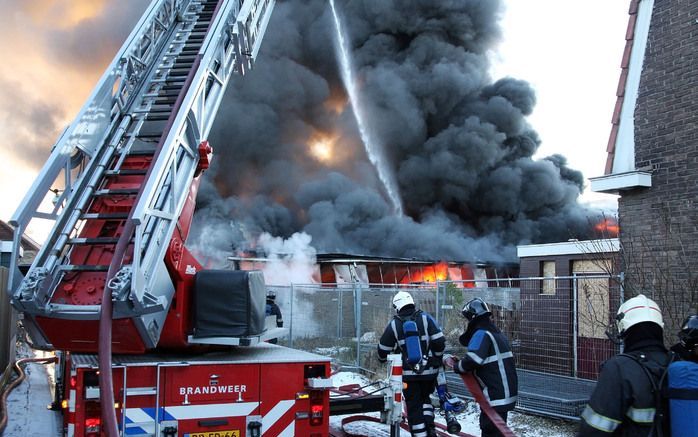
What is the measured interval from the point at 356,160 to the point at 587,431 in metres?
34.5

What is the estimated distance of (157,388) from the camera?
4.29 metres

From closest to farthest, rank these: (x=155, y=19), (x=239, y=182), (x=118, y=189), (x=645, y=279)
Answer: (x=118, y=189), (x=155, y=19), (x=645, y=279), (x=239, y=182)

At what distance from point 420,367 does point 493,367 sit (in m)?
0.93

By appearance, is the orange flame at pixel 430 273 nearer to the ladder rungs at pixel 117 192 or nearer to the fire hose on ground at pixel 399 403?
the fire hose on ground at pixel 399 403

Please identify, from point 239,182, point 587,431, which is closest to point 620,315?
point 587,431

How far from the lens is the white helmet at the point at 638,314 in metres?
2.86

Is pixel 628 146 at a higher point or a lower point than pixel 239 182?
lower

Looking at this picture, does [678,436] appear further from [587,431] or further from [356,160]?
[356,160]

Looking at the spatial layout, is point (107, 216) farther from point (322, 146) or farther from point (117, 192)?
point (322, 146)

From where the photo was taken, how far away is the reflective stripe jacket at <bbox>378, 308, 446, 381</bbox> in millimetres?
5715

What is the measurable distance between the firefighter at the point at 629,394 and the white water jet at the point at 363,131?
34.8 meters

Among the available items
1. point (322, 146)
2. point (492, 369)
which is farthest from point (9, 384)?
point (322, 146)

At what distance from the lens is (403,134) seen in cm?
3750

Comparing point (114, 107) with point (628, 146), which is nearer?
point (114, 107)
